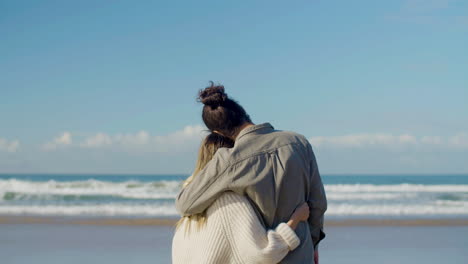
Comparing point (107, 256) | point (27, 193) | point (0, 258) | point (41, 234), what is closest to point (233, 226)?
point (107, 256)

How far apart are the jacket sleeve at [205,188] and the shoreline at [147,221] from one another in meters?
7.85

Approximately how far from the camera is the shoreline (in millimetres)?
10094

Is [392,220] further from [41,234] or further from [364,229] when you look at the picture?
[41,234]

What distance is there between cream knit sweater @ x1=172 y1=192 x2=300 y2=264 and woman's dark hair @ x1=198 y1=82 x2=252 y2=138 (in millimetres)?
273

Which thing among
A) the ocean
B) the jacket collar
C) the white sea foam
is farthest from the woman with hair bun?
the white sea foam

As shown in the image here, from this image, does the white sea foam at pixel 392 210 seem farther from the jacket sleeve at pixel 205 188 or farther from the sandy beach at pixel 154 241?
the jacket sleeve at pixel 205 188

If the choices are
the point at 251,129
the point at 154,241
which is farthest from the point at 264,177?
the point at 154,241

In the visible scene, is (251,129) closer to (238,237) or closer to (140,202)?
(238,237)

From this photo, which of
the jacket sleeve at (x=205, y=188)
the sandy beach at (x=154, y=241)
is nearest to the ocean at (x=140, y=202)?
the sandy beach at (x=154, y=241)

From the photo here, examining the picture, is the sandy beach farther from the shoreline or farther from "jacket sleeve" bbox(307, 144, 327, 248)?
"jacket sleeve" bbox(307, 144, 327, 248)

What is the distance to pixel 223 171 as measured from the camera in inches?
86.9

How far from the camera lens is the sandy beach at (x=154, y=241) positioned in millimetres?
6793

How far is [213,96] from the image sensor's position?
2.30 m

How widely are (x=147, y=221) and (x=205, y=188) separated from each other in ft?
27.8
